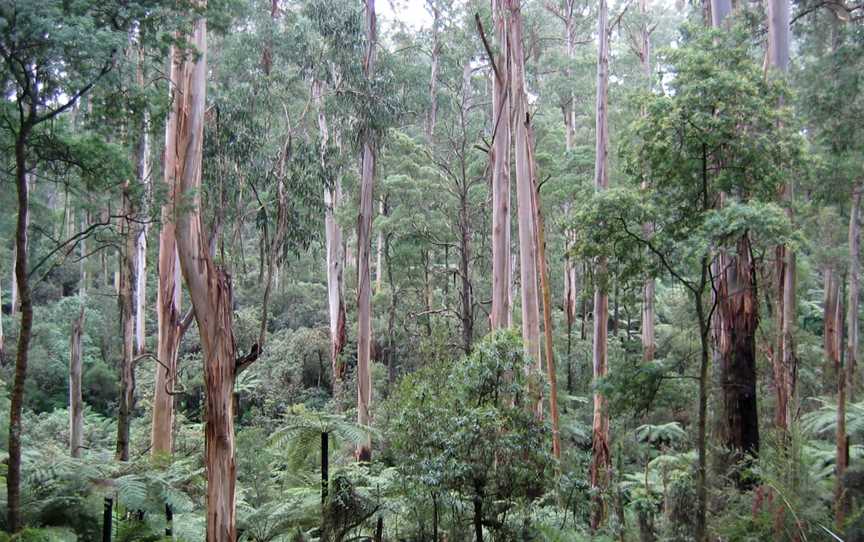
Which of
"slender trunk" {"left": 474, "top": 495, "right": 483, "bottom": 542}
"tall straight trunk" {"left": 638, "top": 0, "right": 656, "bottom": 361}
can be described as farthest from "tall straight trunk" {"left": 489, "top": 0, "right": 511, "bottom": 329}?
"slender trunk" {"left": 474, "top": 495, "right": 483, "bottom": 542}

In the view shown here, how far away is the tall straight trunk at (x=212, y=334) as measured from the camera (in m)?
7.75

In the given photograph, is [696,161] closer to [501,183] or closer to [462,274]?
[501,183]

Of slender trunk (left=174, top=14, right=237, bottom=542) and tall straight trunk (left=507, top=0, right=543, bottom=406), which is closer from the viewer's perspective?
slender trunk (left=174, top=14, right=237, bottom=542)

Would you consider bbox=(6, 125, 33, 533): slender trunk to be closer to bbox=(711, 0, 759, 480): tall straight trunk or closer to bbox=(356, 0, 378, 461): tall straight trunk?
bbox=(711, 0, 759, 480): tall straight trunk

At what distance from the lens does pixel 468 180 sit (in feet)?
66.8

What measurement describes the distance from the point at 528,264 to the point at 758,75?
5.13m

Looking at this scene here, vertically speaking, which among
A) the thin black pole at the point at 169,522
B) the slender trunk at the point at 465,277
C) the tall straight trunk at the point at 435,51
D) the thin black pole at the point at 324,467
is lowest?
the thin black pole at the point at 169,522

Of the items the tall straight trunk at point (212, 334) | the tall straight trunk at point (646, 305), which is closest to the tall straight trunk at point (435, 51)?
the tall straight trunk at point (646, 305)

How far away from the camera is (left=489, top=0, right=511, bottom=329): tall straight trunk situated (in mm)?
12945

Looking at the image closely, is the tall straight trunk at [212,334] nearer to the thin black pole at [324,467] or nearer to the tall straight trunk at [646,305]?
the thin black pole at [324,467]

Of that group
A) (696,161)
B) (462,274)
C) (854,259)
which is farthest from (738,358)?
(462,274)

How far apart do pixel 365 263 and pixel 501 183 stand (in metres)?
3.54

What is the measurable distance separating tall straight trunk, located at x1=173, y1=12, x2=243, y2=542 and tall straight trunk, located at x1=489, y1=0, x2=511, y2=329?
19.2ft

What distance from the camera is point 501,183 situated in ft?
44.8
